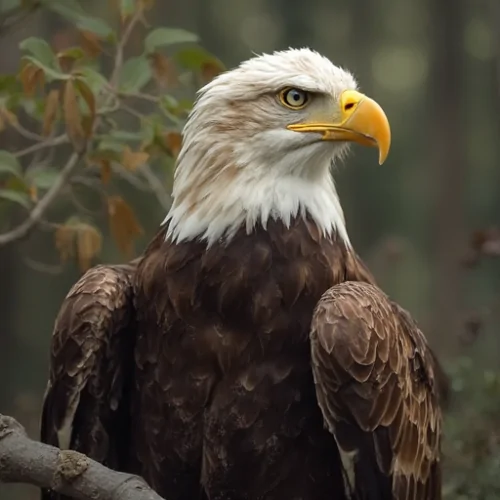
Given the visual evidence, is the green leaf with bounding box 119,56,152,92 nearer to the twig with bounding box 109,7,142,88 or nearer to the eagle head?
the twig with bounding box 109,7,142,88

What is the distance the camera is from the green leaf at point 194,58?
16.5 ft

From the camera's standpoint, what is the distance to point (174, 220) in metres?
4.53

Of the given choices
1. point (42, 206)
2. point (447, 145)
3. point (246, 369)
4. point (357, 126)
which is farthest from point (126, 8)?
point (447, 145)

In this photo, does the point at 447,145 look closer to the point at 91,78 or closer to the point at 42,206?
the point at 42,206

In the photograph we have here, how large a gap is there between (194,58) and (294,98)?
761 millimetres

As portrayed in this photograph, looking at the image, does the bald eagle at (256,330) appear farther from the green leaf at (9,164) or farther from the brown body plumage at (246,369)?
the green leaf at (9,164)

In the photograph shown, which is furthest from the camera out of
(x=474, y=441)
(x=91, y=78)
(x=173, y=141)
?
(x=474, y=441)

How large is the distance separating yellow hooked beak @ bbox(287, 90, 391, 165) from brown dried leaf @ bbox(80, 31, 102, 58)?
1211 millimetres

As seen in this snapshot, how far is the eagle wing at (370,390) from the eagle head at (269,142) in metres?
0.40

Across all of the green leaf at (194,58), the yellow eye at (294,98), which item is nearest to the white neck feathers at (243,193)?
the yellow eye at (294,98)

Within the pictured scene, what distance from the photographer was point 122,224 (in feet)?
16.1

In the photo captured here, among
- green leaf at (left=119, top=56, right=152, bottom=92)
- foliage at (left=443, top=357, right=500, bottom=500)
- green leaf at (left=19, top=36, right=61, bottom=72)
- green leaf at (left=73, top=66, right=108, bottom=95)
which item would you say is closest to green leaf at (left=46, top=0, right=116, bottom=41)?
green leaf at (left=119, top=56, right=152, bottom=92)

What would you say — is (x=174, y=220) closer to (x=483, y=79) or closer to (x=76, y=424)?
(x=76, y=424)

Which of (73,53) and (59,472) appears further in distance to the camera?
(73,53)
